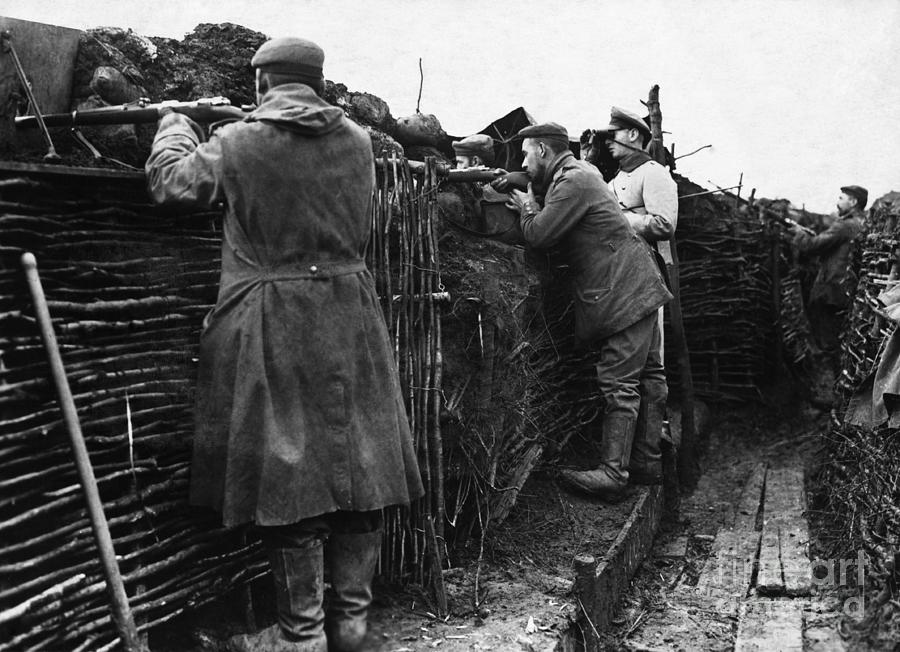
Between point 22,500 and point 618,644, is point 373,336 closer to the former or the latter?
point 22,500

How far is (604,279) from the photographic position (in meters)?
5.38

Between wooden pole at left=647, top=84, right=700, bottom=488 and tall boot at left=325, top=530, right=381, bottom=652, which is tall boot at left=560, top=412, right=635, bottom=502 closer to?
wooden pole at left=647, top=84, right=700, bottom=488

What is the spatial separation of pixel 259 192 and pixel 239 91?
1.28 meters

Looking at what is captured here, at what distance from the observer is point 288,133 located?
2.89m

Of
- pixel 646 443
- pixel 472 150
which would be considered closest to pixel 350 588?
pixel 646 443

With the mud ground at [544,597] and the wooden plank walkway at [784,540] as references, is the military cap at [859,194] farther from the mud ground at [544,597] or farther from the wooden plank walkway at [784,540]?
the mud ground at [544,597]

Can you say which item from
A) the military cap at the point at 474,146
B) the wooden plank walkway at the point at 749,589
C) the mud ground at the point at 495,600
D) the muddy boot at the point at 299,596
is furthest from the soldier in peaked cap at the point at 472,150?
the muddy boot at the point at 299,596

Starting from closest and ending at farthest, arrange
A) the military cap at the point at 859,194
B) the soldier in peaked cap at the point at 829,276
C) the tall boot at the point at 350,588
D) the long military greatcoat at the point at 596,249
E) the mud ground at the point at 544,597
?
1. the tall boot at the point at 350,588
2. the mud ground at the point at 544,597
3. the long military greatcoat at the point at 596,249
4. the soldier in peaked cap at the point at 829,276
5. the military cap at the point at 859,194

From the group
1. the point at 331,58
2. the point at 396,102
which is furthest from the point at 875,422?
the point at 396,102

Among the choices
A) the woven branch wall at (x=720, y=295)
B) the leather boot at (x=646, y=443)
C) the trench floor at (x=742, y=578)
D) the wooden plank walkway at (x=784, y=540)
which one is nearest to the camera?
the trench floor at (x=742, y=578)

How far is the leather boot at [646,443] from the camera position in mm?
5672

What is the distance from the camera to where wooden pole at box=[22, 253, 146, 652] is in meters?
2.54

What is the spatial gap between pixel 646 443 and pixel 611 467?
1.48 ft

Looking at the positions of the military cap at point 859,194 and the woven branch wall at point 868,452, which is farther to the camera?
the military cap at point 859,194
